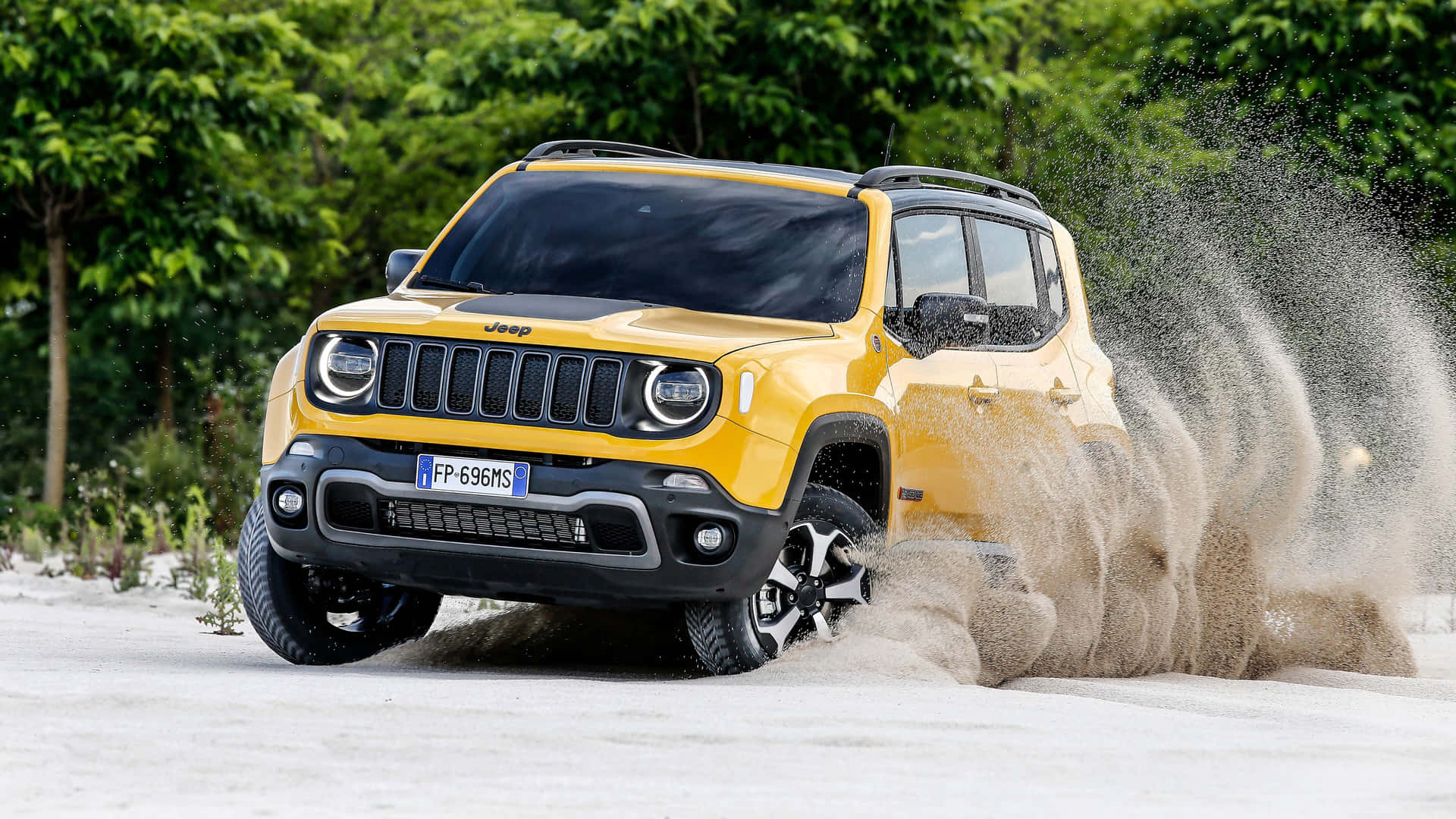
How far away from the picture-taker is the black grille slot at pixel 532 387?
240 inches

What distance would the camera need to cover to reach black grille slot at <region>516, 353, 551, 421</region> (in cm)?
610

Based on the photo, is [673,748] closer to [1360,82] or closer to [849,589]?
[849,589]

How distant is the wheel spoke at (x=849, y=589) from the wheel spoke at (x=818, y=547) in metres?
0.10

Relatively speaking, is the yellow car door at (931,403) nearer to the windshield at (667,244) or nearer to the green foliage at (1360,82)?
the windshield at (667,244)

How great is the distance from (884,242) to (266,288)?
48.3 ft

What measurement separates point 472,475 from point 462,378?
0.34 metres

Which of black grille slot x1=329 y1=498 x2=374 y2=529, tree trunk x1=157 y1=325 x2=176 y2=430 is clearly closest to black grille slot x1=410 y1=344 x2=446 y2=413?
black grille slot x1=329 y1=498 x2=374 y2=529

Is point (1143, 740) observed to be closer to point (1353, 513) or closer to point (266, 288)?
point (1353, 513)

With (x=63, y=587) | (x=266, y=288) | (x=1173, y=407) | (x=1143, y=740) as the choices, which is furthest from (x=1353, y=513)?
(x=266, y=288)

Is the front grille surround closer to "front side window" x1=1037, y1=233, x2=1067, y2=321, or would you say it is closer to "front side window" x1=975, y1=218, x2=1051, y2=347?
"front side window" x1=975, y1=218, x2=1051, y2=347

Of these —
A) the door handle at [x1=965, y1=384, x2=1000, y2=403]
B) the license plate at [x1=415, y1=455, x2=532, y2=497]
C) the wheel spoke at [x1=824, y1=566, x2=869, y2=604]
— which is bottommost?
the wheel spoke at [x1=824, y1=566, x2=869, y2=604]

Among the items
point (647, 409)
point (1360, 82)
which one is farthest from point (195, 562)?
point (1360, 82)

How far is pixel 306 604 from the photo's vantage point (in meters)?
6.85

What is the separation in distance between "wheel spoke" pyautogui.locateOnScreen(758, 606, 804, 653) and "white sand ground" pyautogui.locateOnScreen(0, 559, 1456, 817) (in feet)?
0.60
